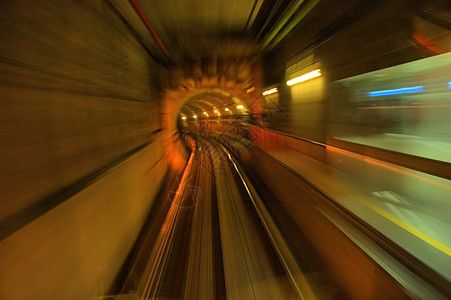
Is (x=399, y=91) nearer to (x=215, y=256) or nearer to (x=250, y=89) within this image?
(x=215, y=256)

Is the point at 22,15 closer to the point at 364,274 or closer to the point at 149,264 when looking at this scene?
the point at 149,264

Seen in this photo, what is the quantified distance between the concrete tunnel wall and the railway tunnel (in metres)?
0.01

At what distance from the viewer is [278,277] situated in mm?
3250

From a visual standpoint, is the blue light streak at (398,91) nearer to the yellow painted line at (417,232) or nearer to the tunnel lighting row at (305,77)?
the tunnel lighting row at (305,77)

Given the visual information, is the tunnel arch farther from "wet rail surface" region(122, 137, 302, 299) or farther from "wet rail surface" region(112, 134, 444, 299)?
"wet rail surface" region(112, 134, 444, 299)

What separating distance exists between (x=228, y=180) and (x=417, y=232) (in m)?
6.01

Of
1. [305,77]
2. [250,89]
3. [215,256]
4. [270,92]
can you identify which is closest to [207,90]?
[250,89]

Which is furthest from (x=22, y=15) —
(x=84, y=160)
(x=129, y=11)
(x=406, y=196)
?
(x=406, y=196)

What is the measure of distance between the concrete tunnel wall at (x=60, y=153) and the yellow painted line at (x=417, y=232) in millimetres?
3483

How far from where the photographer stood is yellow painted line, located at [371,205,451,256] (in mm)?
2907

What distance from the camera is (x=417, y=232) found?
3299 millimetres

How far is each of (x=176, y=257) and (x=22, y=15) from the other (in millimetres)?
3308

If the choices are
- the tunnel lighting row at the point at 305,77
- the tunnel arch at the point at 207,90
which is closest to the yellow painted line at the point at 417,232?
the tunnel lighting row at the point at 305,77

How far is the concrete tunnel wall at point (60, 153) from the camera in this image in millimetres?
1650
